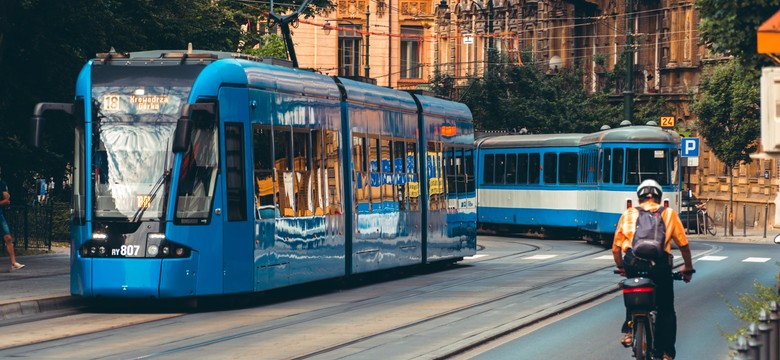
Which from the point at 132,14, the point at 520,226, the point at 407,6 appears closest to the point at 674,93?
the point at 520,226

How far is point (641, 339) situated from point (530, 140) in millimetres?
32786

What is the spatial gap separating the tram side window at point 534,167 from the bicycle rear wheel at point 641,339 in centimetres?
3196

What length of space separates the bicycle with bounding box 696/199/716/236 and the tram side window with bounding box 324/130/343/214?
27.0m

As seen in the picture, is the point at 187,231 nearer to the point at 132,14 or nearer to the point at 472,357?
the point at 472,357

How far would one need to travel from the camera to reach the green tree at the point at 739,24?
67.7ft

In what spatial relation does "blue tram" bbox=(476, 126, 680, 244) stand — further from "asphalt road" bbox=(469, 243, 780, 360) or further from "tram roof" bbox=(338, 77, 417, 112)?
"tram roof" bbox=(338, 77, 417, 112)

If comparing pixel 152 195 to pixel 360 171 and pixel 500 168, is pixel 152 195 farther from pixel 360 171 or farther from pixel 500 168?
pixel 500 168

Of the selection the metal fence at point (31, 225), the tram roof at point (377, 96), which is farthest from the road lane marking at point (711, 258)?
the metal fence at point (31, 225)

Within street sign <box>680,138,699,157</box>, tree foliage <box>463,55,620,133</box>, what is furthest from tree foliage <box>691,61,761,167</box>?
tree foliage <box>463,55,620,133</box>

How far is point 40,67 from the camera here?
90.9 ft

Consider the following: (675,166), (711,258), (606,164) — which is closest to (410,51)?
(606,164)

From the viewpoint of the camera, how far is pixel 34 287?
20.5m

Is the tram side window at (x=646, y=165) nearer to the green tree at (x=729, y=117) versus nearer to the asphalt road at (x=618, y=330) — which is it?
the green tree at (x=729, y=117)

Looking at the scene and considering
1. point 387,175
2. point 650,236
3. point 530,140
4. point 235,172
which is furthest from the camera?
point 530,140
